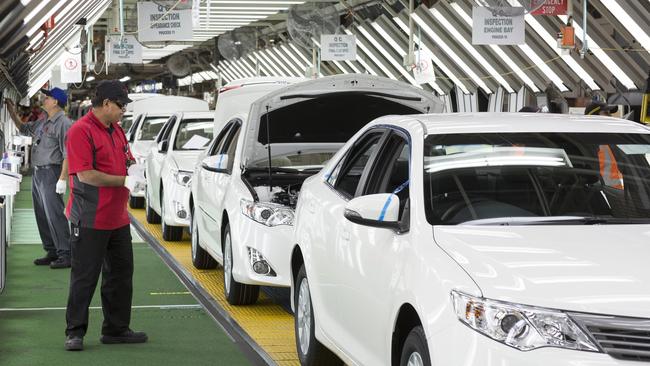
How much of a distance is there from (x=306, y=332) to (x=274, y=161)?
363 cm

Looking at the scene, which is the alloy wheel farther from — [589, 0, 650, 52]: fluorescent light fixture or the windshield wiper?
[589, 0, 650, 52]: fluorescent light fixture

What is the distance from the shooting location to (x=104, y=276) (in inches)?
315

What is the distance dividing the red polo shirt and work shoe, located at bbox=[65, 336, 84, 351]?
758mm

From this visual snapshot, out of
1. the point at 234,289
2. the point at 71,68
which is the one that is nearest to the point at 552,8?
the point at 234,289

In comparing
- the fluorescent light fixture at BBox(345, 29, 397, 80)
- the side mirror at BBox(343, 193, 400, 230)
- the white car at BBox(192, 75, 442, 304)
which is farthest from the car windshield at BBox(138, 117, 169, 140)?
the fluorescent light fixture at BBox(345, 29, 397, 80)

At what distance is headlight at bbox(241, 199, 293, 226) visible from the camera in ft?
29.5

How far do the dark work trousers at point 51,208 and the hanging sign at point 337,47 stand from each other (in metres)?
18.2

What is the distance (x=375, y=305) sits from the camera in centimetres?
518

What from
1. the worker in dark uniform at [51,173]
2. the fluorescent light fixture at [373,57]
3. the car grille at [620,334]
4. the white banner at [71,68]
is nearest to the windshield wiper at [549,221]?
the car grille at [620,334]

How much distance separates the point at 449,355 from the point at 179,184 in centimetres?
993

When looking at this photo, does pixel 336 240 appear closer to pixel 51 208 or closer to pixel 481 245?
pixel 481 245

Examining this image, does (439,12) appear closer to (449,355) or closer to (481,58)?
(481,58)

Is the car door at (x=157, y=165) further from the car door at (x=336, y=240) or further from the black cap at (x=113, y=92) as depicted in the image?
the car door at (x=336, y=240)

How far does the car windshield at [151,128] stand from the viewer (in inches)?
821
